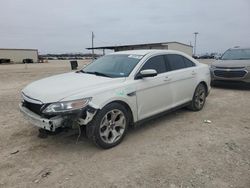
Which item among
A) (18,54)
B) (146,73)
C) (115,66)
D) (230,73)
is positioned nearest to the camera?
(146,73)

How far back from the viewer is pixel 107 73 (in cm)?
473

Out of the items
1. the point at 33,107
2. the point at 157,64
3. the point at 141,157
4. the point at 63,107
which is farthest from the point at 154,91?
the point at 33,107

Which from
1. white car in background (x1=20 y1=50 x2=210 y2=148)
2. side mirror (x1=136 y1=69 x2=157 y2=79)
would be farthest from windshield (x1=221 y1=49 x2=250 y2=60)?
side mirror (x1=136 y1=69 x2=157 y2=79)

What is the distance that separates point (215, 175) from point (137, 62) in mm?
2451

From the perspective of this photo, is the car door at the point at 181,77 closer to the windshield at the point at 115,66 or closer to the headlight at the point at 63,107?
the windshield at the point at 115,66

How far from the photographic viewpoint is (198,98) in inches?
251

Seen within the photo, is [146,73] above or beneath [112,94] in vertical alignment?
above

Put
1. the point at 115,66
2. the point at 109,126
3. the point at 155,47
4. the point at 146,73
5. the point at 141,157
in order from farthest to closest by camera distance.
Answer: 1. the point at 155,47
2. the point at 115,66
3. the point at 146,73
4. the point at 109,126
5. the point at 141,157

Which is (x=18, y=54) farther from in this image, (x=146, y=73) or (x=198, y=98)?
(x=146, y=73)

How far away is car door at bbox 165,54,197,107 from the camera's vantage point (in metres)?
5.41

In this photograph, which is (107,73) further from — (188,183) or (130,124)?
(188,183)

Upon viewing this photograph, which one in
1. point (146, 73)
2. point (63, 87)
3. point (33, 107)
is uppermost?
point (146, 73)

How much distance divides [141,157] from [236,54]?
27.4 ft

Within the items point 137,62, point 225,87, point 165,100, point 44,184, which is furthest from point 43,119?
point 225,87
